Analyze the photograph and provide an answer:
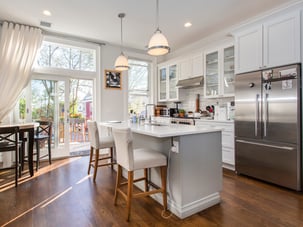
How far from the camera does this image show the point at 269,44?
3.01 m

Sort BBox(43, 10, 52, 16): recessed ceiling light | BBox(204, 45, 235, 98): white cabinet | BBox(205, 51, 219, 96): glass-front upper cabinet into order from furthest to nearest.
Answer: BBox(205, 51, 219, 96): glass-front upper cabinet, BBox(204, 45, 235, 98): white cabinet, BBox(43, 10, 52, 16): recessed ceiling light

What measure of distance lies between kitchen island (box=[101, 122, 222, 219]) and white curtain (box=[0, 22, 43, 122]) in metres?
3.06

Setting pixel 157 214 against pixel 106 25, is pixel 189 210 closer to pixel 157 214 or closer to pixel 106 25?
pixel 157 214

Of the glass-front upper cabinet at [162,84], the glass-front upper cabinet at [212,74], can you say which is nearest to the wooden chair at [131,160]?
the glass-front upper cabinet at [212,74]

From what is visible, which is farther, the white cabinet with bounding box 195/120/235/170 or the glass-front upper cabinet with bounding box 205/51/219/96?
the glass-front upper cabinet with bounding box 205/51/219/96

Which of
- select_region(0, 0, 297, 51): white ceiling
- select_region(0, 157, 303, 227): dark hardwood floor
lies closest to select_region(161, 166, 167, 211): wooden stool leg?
select_region(0, 157, 303, 227): dark hardwood floor

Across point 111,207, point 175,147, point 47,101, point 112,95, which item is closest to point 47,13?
point 47,101

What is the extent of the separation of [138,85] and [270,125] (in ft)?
12.4

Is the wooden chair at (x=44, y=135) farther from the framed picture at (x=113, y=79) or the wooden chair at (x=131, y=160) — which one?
the wooden chair at (x=131, y=160)

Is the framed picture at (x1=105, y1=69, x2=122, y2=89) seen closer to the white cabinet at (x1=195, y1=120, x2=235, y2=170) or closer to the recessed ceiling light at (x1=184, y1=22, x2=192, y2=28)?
the recessed ceiling light at (x1=184, y1=22, x2=192, y2=28)

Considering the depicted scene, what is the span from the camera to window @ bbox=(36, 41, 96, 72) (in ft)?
14.5

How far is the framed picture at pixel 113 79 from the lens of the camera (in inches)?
199

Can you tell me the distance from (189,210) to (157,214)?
1.18 feet

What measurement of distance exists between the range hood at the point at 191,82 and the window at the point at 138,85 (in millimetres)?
1251
